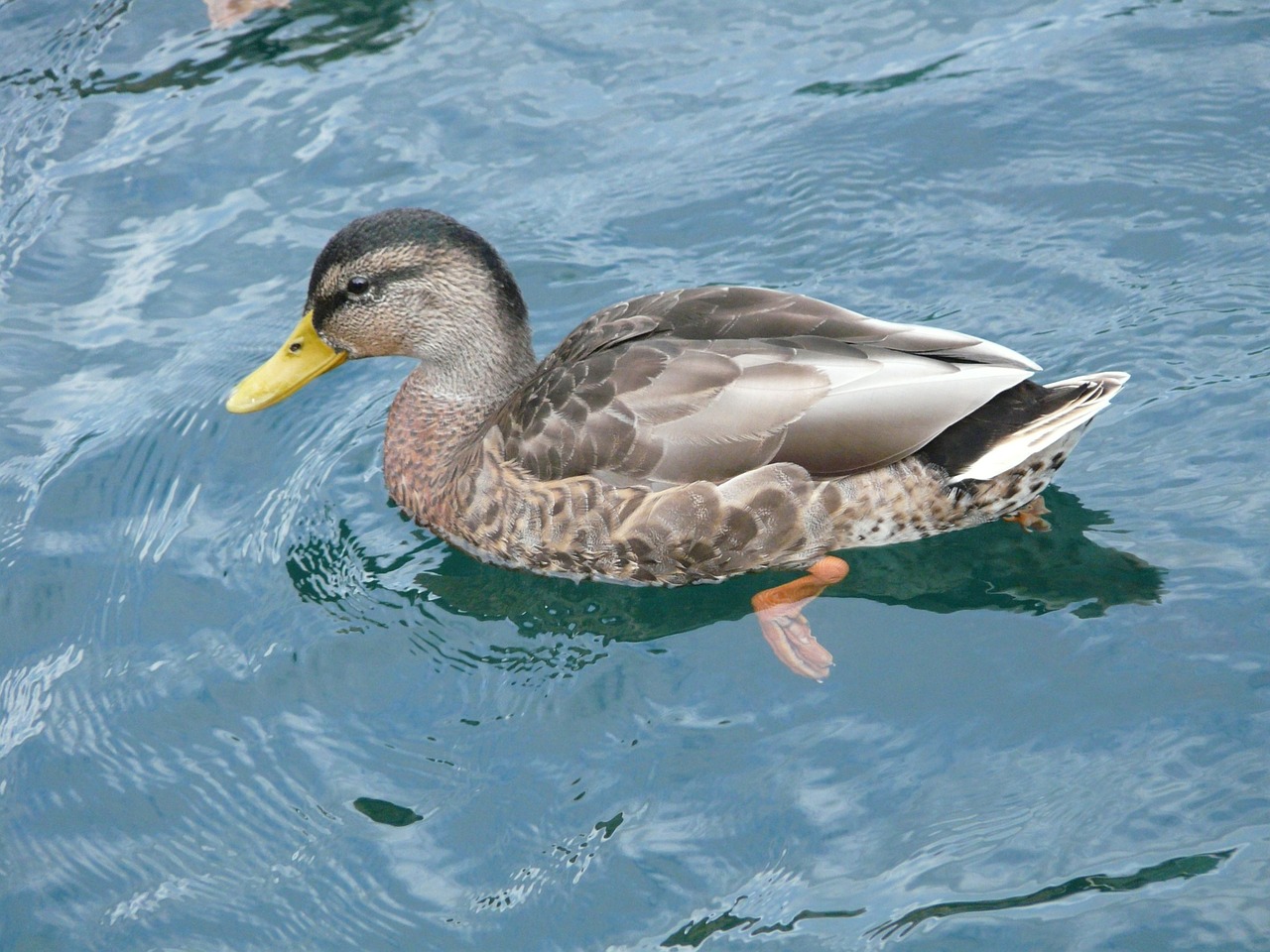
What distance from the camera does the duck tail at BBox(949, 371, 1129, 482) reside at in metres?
5.16

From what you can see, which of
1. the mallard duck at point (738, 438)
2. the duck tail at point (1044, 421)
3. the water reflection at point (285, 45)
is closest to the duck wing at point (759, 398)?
the mallard duck at point (738, 438)

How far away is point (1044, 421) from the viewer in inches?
205

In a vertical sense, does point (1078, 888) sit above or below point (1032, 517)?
below

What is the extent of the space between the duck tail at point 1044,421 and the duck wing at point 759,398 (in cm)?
15

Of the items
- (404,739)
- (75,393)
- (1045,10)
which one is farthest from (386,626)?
(1045,10)

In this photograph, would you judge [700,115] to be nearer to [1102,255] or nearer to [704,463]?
[1102,255]

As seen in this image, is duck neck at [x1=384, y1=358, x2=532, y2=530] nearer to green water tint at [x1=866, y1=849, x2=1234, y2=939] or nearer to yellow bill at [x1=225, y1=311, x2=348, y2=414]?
yellow bill at [x1=225, y1=311, x2=348, y2=414]

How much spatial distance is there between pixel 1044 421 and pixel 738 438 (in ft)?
3.78

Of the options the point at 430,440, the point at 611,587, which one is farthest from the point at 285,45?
the point at 611,587

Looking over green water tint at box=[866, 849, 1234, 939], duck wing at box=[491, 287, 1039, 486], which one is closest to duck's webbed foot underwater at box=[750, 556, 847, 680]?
duck wing at box=[491, 287, 1039, 486]

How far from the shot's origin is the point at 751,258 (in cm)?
741

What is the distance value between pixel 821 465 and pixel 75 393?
4044 millimetres

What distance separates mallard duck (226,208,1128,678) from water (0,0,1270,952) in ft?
0.70

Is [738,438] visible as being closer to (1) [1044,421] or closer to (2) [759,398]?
(2) [759,398]
